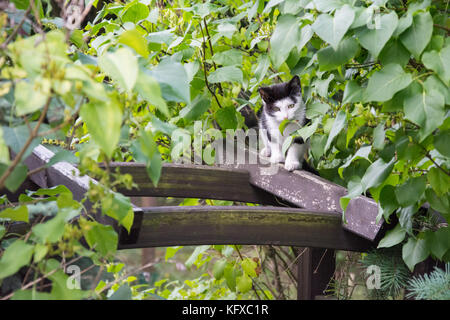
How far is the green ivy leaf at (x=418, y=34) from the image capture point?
1037 millimetres

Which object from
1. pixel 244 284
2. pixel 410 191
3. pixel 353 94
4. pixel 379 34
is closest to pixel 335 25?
pixel 379 34

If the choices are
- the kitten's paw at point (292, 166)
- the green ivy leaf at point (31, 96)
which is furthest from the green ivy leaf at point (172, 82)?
the kitten's paw at point (292, 166)

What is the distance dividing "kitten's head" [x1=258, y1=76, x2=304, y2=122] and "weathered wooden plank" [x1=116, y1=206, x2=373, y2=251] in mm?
1055

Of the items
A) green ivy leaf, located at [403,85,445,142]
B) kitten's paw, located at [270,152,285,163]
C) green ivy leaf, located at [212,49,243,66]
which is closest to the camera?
green ivy leaf, located at [403,85,445,142]

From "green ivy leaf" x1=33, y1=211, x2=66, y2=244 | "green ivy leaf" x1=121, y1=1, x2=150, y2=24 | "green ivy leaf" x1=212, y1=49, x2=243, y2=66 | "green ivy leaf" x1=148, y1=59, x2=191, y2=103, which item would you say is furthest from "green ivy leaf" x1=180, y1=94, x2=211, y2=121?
"green ivy leaf" x1=33, y1=211, x2=66, y2=244

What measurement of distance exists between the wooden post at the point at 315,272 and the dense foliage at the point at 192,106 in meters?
0.26

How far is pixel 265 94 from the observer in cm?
247

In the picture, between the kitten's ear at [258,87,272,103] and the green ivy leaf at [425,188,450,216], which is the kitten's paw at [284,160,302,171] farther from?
the green ivy leaf at [425,188,450,216]

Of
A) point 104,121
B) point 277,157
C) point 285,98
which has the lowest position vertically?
point 277,157

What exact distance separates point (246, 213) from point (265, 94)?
1.24 meters

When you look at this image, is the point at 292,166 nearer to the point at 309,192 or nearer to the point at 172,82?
the point at 309,192

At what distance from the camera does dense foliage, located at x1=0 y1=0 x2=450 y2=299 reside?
2.13ft

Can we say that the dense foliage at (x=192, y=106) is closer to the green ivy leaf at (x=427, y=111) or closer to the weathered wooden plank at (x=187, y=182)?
the green ivy leaf at (x=427, y=111)
